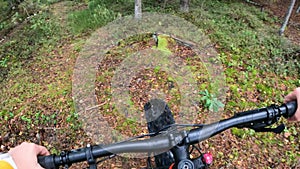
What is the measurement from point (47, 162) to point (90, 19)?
22.1 ft

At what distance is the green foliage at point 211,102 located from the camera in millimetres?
5043

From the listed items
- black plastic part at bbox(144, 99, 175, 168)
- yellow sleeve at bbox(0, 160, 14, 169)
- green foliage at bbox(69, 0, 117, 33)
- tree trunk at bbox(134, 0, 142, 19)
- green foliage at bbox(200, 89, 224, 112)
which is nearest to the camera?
yellow sleeve at bbox(0, 160, 14, 169)

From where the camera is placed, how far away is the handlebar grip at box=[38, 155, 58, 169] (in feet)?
5.44

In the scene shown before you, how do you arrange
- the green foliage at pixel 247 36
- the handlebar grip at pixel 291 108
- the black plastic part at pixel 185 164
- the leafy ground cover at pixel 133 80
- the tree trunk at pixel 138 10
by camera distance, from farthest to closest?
the tree trunk at pixel 138 10
the green foliage at pixel 247 36
the leafy ground cover at pixel 133 80
the handlebar grip at pixel 291 108
the black plastic part at pixel 185 164

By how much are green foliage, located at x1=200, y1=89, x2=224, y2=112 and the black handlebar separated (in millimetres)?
3002

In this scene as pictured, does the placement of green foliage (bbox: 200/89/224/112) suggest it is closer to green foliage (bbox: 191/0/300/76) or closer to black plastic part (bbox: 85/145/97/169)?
green foliage (bbox: 191/0/300/76)

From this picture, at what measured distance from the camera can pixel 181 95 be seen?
5305mm

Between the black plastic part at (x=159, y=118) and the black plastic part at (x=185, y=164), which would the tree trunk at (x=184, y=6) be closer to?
the black plastic part at (x=159, y=118)

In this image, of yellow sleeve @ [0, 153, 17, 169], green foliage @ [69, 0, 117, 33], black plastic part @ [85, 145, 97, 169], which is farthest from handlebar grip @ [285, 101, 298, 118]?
green foliage @ [69, 0, 117, 33]

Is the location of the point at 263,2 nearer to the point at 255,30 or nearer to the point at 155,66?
the point at 255,30

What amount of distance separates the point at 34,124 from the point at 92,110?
3.84ft

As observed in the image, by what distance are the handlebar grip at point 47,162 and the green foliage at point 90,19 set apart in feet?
21.1

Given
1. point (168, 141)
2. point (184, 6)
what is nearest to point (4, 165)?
point (168, 141)

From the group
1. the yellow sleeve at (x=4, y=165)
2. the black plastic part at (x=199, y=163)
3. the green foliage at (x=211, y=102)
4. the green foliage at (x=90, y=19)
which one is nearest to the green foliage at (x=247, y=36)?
the green foliage at (x=211, y=102)
